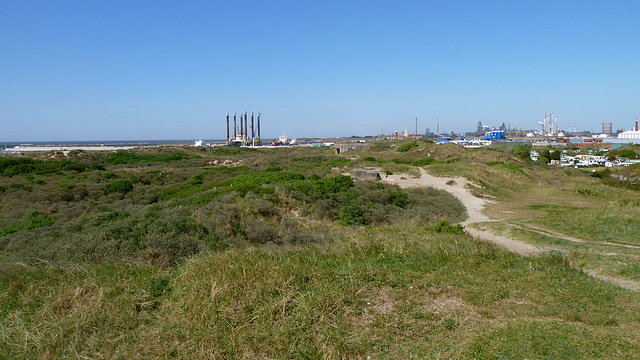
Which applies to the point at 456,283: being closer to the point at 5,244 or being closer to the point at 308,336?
the point at 308,336

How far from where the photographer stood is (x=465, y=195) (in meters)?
18.8

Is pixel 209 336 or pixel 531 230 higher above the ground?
pixel 209 336

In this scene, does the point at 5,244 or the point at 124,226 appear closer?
the point at 124,226

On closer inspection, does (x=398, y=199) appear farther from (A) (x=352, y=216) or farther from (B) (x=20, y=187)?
(B) (x=20, y=187)

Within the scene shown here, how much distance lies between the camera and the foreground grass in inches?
132

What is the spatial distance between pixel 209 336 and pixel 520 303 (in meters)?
3.30

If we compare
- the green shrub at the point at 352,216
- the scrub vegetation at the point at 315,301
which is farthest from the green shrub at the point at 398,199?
the scrub vegetation at the point at 315,301

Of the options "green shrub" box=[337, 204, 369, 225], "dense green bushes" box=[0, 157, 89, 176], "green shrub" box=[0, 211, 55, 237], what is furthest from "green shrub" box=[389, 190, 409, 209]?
"dense green bushes" box=[0, 157, 89, 176]

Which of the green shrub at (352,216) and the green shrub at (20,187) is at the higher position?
the green shrub at (20,187)

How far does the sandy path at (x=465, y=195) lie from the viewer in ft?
32.2

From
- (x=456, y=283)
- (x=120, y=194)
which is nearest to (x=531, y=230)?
(x=456, y=283)

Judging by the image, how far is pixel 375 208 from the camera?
1362 centimetres

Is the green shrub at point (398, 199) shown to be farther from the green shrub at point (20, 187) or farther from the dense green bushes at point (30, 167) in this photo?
the dense green bushes at point (30, 167)

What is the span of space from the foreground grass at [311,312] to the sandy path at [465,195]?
4497 mm
